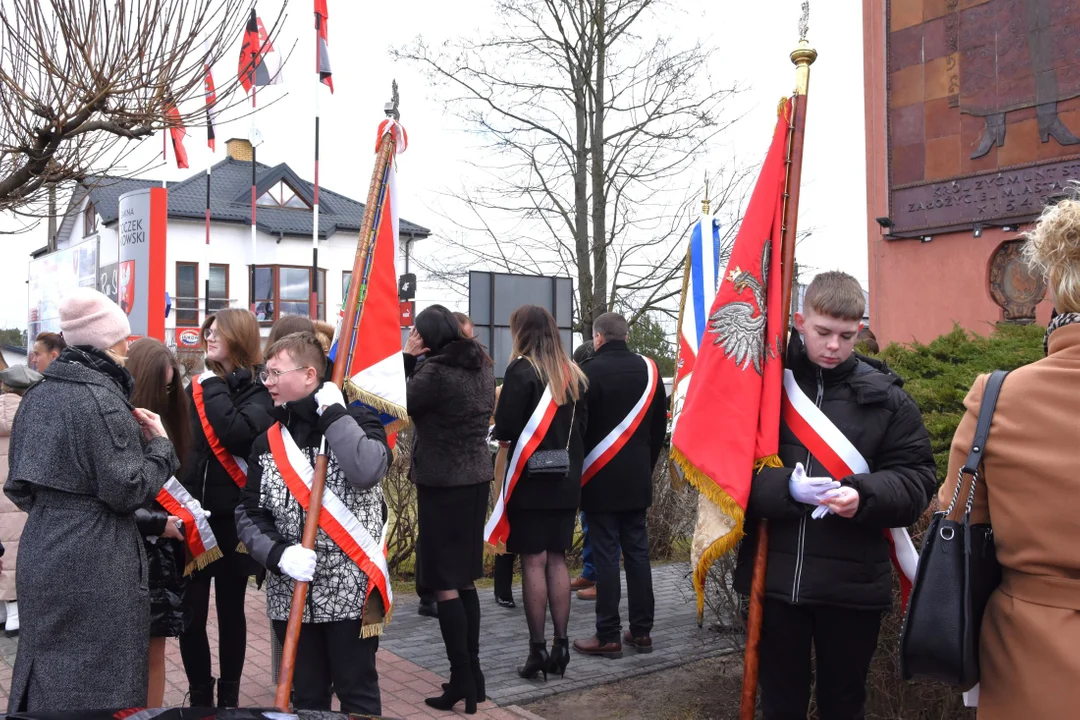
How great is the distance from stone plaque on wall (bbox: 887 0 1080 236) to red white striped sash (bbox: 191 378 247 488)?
760 cm

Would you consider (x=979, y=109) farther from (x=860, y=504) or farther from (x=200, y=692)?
(x=200, y=692)

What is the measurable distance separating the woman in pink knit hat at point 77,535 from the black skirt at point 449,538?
5.54ft

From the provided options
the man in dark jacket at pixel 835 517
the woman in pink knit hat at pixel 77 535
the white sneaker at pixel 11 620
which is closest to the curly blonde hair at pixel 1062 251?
the man in dark jacket at pixel 835 517

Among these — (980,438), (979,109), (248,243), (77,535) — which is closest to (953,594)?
(980,438)

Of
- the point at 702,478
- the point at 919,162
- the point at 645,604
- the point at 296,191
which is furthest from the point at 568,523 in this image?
the point at 296,191

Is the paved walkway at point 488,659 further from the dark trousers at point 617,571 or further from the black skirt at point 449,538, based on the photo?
the black skirt at point 449,538

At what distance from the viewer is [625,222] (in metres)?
17.2

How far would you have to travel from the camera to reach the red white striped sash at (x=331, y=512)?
3.62m

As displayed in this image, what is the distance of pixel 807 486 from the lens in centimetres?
320

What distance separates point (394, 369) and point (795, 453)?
6.01ft

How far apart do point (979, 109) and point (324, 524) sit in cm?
847

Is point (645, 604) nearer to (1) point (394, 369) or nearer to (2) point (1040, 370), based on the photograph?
A: (1) point (394, 369)

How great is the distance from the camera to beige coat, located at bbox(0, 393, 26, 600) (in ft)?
20.4

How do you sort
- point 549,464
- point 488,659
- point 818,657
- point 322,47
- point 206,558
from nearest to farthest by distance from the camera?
point 818,657
point 206,558
point 549,464
point 488,659
point 322,47
